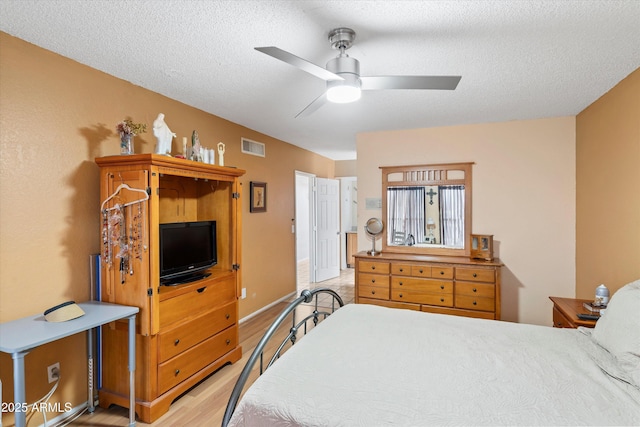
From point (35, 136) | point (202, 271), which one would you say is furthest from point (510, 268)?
point (35, 136)

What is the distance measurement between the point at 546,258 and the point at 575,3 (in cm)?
298

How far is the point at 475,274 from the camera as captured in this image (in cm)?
360

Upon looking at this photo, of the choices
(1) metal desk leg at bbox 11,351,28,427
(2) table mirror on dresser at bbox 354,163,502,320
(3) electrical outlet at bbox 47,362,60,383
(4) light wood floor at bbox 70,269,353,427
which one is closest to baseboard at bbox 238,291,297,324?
(4) light wood floor at bbox 70,269,353,427

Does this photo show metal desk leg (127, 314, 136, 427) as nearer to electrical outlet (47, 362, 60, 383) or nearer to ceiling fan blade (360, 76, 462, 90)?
electrical outlet (47, 362, 60, 383)

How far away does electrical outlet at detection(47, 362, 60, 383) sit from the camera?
217 cm

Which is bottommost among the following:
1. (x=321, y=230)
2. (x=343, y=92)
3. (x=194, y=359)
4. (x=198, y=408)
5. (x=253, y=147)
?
(x=198, y=408)

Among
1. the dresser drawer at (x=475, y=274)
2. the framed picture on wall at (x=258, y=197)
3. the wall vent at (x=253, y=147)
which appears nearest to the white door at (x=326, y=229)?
the framed picture on wall at (x=258, y=197)

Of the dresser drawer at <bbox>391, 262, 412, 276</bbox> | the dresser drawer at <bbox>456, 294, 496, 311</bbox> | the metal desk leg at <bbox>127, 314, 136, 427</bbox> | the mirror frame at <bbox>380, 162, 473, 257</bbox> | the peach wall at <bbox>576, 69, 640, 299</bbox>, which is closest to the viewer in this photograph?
the metal desk leg at <bbox>127, 314, 136, 427</bbox>

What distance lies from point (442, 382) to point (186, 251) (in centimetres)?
215

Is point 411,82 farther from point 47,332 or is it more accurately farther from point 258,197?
point 258,197

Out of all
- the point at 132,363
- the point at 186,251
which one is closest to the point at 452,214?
the point at 186,251

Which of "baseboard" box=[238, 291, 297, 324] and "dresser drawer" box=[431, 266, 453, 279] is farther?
"baseboard" box=[238, 291, 297, 324]

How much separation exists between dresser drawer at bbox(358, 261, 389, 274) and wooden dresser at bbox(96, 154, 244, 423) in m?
1.70

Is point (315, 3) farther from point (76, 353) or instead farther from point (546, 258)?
point (546, 258)
